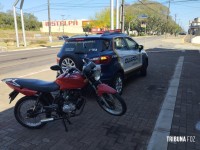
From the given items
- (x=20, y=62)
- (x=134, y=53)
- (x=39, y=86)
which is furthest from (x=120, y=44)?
(x=20, y=62)

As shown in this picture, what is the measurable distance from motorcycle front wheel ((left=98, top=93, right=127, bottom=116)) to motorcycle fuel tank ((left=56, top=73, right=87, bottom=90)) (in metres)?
0.63

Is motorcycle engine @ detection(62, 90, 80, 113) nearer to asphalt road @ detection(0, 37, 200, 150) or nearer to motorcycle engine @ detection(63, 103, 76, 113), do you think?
motorcycle engine @ detection(63, 103, 76, 113)

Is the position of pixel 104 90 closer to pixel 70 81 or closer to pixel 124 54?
pixel 70 81

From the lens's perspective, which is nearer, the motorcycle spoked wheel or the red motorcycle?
the red motorcycle

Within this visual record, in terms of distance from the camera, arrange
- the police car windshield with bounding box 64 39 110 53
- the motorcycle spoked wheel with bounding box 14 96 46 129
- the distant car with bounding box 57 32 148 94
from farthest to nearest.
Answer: the police car windshield with bounding box 64 39 110 53
the distant car with bounding box 57 32 148 94
the motorcycle spoked wheel with bounding box 14 96 46 129

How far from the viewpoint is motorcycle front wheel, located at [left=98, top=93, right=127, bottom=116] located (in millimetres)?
4177

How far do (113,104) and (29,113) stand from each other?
1.63 m

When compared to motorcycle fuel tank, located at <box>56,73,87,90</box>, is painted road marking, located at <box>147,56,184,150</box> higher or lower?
lower

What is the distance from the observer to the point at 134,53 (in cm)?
725

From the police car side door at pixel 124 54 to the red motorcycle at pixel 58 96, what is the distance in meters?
2.14

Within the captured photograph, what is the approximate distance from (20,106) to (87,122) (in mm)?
1366


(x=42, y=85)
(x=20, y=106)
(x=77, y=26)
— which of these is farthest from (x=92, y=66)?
(x=77, y=26)

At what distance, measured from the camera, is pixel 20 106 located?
4.21 meters

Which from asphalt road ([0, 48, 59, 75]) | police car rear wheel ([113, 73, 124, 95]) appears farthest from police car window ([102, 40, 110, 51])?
asphalt road ([0, 48, 59, 75])
